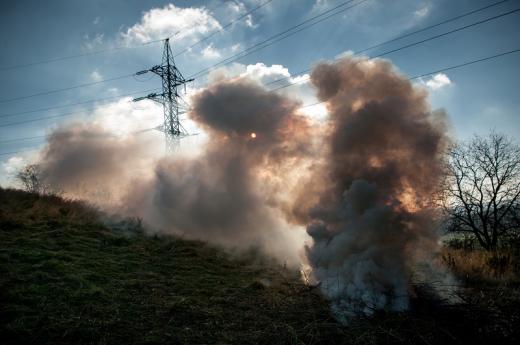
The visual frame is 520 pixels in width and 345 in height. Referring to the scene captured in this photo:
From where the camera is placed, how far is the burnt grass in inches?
283

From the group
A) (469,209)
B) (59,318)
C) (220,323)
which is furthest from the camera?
(469,209)

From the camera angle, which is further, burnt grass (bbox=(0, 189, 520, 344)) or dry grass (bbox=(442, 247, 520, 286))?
dry grass (bbox=(442, 247, 520, 286))

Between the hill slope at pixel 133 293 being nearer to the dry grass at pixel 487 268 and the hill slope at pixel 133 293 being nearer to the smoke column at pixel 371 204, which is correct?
the smoke column at pixel 371 204

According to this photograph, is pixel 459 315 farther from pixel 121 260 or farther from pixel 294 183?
pixel 121 260

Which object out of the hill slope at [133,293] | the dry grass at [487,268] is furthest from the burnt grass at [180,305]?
the dry grass at [487,268]

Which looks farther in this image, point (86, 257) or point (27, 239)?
point (27, 239)

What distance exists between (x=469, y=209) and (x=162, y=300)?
27.7 metres

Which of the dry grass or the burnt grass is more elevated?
the burnt grass

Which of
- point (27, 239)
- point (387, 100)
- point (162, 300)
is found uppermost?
point (387, 100)

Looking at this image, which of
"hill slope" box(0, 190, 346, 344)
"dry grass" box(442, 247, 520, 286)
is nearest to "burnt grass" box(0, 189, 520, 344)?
"hill slope" box(0, 190, 346, 344)

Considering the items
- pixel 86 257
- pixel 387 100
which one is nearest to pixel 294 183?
pixel 387 100

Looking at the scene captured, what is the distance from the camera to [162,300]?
9750 mm

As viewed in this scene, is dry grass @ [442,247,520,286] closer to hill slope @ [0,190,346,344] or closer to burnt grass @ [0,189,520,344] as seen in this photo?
burnt grass @ [0,189,520,344]

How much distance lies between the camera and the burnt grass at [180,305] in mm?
7180
